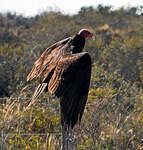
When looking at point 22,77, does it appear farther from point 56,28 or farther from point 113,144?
point 113,144

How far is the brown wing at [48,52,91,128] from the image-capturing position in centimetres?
355

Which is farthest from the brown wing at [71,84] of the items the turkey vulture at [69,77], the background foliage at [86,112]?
the background foliage at [86,112]

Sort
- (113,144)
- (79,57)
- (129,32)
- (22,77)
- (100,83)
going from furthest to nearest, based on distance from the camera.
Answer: (129,32), (22,77), (100,83), (113,144), (79,57)

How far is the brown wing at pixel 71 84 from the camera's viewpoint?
355 cm

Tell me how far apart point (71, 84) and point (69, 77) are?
0.10 meters

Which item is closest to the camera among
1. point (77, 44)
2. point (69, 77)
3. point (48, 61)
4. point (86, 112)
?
point (69, 77)

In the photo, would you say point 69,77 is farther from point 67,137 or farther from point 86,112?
point 86,112

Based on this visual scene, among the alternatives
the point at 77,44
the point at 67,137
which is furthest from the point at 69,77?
the point at 67,137

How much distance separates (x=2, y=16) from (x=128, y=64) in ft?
36.5

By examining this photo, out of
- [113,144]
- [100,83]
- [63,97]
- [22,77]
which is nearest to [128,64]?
[22,77]

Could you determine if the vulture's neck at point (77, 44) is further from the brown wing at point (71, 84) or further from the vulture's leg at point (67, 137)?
the vulture's leg at point (67, 137)

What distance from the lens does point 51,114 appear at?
6.53 m

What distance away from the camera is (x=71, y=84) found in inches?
143

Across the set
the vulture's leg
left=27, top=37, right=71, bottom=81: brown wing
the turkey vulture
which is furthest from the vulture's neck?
the vulture's leg
